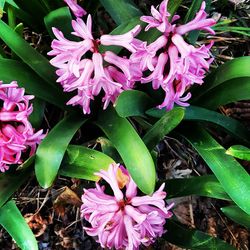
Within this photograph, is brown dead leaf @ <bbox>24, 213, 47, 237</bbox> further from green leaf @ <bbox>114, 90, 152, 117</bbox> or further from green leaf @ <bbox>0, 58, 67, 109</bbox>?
green leaf @ <bbox>114, 90, 152, 117</bbox>

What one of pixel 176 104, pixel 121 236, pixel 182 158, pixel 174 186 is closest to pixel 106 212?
pixel 121 236

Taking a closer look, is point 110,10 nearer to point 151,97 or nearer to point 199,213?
point 151,97

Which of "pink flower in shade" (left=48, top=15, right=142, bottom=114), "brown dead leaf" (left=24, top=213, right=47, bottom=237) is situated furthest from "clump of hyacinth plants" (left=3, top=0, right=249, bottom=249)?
"brown dead leaf" (left=24, top=213, right=47, bottom=237)

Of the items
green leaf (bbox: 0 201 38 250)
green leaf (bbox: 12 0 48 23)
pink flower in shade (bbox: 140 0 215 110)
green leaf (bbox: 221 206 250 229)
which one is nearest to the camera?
pink flower in shade (bbox: 140 0 215 110)

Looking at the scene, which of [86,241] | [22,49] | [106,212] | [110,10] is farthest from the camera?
[86,241]

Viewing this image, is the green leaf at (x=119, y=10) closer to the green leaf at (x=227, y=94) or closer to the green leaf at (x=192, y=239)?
the green leaf at (x=227, y=94)
